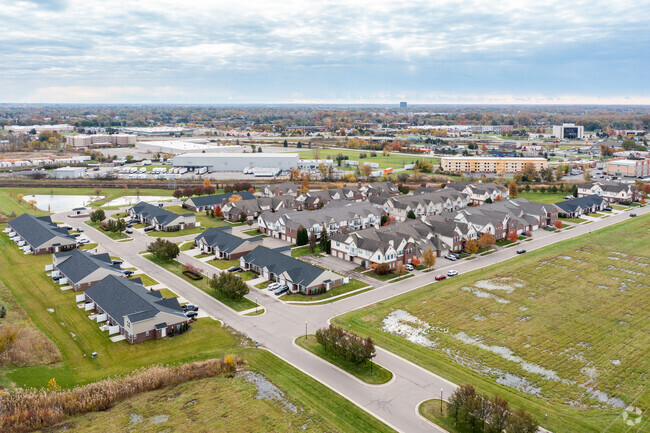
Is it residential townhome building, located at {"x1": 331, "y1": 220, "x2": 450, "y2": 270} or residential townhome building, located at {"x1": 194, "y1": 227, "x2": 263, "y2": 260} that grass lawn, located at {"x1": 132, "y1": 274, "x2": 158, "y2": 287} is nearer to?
residential townhome building, located at {"x1": 194, "y1": 227, "x2": 263, "y2": 260}

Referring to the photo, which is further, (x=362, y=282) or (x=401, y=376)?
(x=362, y=282)

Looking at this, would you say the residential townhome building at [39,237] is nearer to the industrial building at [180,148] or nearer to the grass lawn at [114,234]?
the grass lawn at [114,234]

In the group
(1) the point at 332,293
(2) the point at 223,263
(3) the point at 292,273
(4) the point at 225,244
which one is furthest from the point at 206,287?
(1) the point at 332,293

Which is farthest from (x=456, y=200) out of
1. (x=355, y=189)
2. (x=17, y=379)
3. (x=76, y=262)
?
(x=17, y=379)

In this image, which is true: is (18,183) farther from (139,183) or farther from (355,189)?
(355,189)

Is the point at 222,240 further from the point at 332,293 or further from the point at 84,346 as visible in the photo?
the point at 84,346

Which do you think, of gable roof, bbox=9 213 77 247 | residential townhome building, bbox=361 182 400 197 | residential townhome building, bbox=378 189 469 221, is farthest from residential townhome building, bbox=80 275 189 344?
residential townhome building, bbox=361 182 400 197
